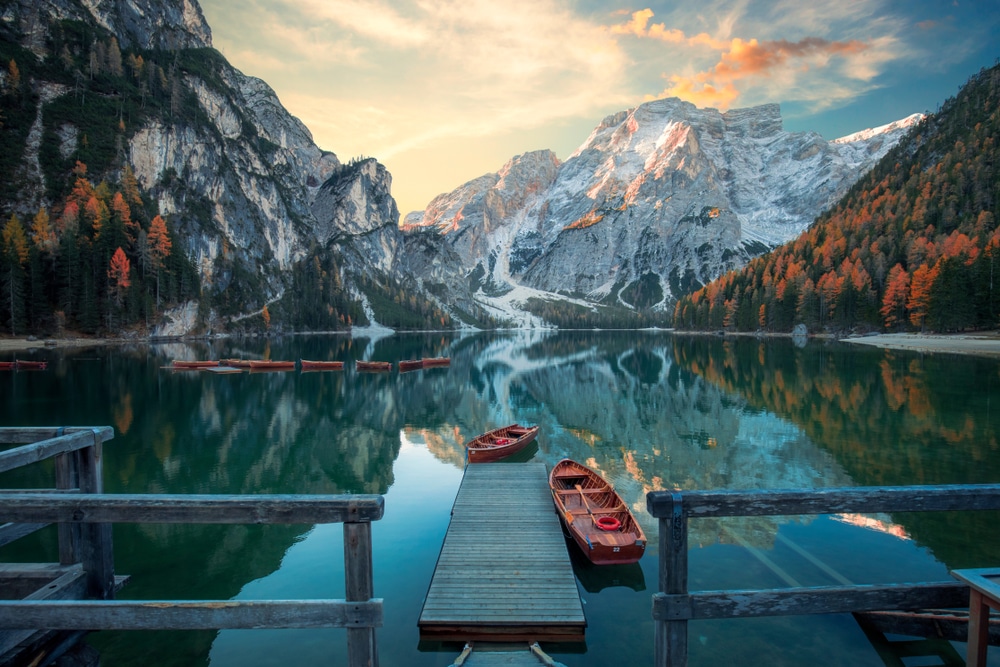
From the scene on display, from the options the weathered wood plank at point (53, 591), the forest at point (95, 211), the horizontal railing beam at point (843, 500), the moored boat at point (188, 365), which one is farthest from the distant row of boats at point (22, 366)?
the horizontal railing beam at point (843, 500)

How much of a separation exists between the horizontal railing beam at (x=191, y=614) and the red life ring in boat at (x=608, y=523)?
1078 centimetres

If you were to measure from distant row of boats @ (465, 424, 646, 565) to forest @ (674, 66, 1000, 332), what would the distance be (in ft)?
347

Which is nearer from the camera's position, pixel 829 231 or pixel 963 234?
pixel 963 234

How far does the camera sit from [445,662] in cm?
1073

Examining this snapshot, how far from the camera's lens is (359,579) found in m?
6.45

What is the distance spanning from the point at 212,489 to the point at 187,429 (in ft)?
46.6

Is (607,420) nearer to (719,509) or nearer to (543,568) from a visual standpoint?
(543,568)

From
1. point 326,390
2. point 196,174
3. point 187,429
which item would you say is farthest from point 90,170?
point 187,429

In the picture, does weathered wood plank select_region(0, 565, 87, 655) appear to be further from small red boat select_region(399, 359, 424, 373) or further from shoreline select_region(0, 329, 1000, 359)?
shoreline select_region(0, 329, 1000, 359)

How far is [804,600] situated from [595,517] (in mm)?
10060

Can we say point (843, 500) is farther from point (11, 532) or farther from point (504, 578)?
point (11, 532)

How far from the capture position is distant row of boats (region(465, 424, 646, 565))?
14648 millimetres

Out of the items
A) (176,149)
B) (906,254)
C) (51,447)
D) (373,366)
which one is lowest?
(373,366)

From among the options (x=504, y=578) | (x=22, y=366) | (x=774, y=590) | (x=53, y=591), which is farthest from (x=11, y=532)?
(x=22, y=366)
